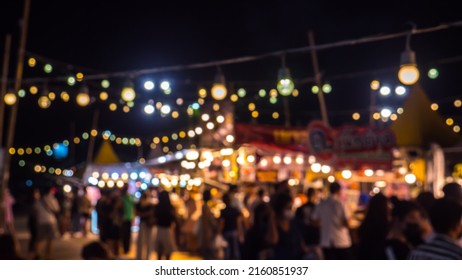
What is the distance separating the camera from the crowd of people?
4.99 meters

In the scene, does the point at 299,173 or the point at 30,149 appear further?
the point at 30,149

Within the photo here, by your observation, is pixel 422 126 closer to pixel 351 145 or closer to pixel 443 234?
pixel 351 145

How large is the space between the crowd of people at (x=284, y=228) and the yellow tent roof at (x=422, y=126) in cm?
226

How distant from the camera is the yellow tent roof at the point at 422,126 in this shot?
1260 cm

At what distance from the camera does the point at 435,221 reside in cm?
396

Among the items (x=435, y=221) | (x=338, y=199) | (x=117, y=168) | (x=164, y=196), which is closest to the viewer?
(x=435, y=221)

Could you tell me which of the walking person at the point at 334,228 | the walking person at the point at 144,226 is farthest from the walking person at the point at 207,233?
the walking person at the point at 334,228

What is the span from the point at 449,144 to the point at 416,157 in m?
1.47

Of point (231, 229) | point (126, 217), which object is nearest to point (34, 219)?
point (126, 217)

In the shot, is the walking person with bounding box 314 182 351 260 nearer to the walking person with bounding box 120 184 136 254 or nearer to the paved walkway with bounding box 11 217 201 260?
the paved walkway with bounding box 11 217 201 260

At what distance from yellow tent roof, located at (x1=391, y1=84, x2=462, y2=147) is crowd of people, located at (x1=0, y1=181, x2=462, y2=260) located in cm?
226

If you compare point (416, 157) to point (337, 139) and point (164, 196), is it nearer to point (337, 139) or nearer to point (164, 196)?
point (337, 139)

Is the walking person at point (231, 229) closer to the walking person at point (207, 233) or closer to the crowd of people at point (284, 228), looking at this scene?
the crowd of people at point (284, 228)
